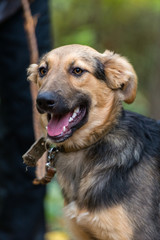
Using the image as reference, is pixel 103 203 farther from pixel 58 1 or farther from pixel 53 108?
pixel 58 1

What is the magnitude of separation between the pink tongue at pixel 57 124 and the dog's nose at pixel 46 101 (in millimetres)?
173

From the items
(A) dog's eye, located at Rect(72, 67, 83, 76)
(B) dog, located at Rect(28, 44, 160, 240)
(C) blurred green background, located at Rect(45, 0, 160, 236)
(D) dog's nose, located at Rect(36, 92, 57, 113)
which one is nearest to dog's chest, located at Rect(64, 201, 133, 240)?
(B) dog, located at Rect(28, 44, 160, 240)

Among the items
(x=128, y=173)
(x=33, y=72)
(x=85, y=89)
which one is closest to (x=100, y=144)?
(x=128, y=173)

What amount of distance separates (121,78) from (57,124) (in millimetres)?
581

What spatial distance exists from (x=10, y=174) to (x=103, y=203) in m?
1.50

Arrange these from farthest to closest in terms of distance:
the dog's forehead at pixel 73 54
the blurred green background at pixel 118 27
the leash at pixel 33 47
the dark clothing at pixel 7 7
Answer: the blurred green background at pixel 118 27, the dark clothing at pixel 7 7, the leash at pixel 33 47, the dog's forehead at pixel 73 54

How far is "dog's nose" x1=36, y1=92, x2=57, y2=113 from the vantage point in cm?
296

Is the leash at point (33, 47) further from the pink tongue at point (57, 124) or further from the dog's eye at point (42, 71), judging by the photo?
the pink tongue at point (57, 124)

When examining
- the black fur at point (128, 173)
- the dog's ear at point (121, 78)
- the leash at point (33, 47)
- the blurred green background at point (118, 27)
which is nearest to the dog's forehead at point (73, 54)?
the dog's ear at point (121, 78)

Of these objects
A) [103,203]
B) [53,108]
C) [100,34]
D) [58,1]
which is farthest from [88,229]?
[100,34]

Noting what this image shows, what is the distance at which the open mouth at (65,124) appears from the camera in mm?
3102

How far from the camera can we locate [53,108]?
3010mm

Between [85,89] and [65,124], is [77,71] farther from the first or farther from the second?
[65,124]

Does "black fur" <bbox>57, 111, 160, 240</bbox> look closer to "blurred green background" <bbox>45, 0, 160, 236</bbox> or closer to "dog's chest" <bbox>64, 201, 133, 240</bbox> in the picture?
"dog's chest" <bbox>64, 201, 133, 240</bbox>
